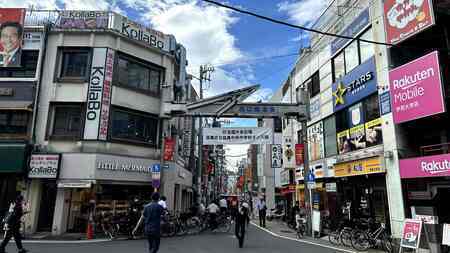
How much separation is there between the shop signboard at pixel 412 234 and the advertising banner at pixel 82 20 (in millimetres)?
17822

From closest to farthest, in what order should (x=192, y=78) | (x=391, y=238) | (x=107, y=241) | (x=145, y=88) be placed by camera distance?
(x=391, y=238) < (x=107, y=241) < (x=145, y=88) < (x=192, y=78)

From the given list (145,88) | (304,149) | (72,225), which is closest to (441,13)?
(304,149)

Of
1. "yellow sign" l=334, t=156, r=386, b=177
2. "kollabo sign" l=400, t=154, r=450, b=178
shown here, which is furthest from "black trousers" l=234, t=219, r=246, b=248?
"kollabo sign" l=400, t=154, r=450, b=178

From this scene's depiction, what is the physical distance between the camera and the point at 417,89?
41.6 ft

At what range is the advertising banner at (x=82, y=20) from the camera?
18656 mm

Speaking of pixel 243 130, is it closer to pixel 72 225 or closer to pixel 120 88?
pixel 120 88

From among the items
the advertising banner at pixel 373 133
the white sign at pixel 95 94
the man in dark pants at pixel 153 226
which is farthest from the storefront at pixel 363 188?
the white sign at pixel 95 94

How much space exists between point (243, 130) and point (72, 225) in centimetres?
1047

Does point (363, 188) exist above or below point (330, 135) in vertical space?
below

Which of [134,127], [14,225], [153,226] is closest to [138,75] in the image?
[134,127]

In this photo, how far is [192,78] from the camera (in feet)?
103

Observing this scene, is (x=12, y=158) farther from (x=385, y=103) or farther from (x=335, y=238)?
(x=385, y=103)

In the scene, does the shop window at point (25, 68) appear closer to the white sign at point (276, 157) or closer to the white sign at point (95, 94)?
the white sign at point (95, 94)

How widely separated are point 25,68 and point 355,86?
18.3 meters
